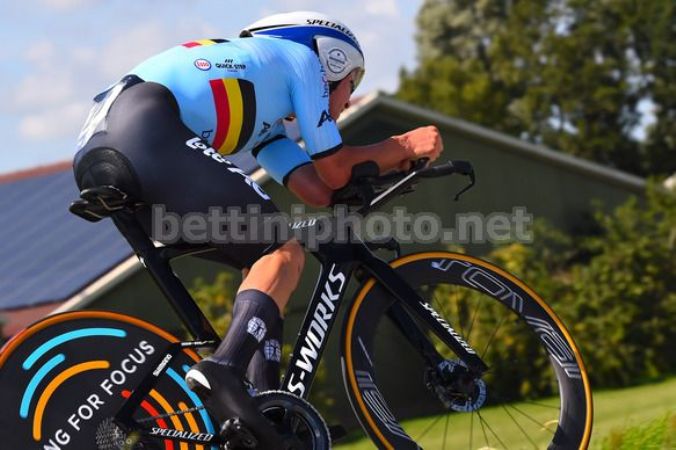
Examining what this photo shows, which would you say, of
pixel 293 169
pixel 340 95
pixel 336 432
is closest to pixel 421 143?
pixel 340 95

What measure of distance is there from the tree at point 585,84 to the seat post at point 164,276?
131ft

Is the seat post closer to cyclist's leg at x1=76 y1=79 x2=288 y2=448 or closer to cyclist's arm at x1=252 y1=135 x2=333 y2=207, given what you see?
cyclist's leg at x1=76 y1=79 x2=288 y2=448

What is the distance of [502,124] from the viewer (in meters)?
45.1

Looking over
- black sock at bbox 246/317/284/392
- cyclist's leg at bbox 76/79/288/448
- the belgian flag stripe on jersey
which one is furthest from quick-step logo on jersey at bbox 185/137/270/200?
black sock at bbox 246/317/284/392

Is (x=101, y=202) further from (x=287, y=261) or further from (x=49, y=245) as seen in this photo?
(x=49, y=245)

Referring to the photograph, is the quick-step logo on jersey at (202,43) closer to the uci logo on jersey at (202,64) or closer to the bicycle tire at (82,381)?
the uci logo on jersey at (202,64)

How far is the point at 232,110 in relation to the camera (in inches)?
161

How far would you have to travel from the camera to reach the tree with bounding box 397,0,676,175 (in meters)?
43.1

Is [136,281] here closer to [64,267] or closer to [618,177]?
[64,267]

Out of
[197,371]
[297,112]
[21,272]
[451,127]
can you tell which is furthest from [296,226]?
Answer: [451,127]

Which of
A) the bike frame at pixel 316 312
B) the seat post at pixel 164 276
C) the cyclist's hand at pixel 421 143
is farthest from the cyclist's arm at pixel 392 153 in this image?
the seat post at pixel 164 276

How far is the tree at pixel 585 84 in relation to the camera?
1695 inches

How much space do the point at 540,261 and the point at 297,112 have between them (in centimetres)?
1156

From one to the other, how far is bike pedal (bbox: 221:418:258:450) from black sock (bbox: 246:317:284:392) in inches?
8.3
